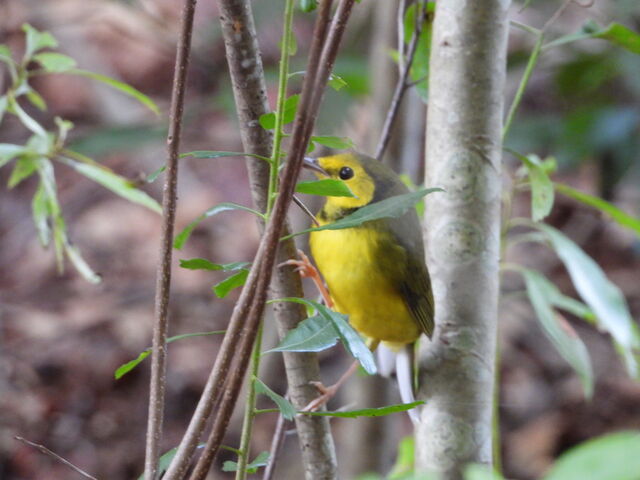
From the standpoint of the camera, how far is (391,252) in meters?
1.47

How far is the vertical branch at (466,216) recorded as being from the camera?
1102 millimetres

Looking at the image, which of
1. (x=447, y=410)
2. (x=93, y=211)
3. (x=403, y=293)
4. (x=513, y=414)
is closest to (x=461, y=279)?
(x=447, y=410)

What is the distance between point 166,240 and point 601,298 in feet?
3.84

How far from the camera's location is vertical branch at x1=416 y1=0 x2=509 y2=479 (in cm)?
110

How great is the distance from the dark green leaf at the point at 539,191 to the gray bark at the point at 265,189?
0.54 meters

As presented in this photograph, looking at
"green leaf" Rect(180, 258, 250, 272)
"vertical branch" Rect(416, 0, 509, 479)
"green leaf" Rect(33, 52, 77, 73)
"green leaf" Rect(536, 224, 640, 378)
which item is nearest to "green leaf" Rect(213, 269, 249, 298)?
"green leaf" Rect(180, 258, 250, 272)

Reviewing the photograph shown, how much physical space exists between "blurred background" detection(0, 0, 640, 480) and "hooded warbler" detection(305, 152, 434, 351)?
27.7 inches

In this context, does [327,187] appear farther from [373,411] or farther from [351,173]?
[351,173]

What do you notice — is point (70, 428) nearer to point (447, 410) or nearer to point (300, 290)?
point (447, 410)

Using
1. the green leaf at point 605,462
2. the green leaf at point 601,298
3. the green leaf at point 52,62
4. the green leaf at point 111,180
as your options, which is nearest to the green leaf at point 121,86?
the green leaf at point 52,62

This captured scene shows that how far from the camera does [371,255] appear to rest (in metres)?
1.48

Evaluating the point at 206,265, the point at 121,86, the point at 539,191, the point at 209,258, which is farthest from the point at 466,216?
the point at 209,258

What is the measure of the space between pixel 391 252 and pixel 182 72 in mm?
859

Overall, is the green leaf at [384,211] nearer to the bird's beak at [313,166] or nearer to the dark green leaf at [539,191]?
the dark green leaf at [539,191]
